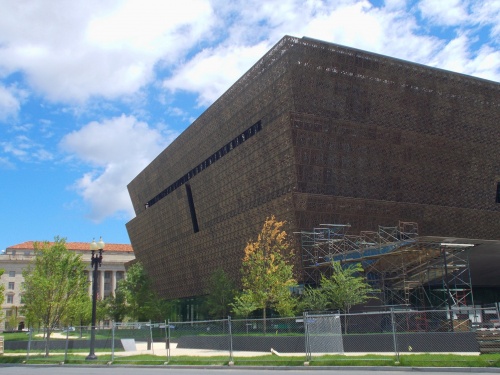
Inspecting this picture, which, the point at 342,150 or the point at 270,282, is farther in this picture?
the point at 342,150

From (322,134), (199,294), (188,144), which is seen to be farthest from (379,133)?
(199,294)

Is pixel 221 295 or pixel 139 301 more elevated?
pixel 221 295

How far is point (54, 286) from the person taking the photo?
3297 cm

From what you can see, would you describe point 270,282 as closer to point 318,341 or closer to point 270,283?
point 270,283

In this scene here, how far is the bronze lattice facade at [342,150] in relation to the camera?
41.5 metres

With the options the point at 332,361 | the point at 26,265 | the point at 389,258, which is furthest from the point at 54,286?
the point at 26,265

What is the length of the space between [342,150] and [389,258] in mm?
11525

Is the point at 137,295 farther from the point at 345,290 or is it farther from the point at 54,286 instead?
the point at 345,290

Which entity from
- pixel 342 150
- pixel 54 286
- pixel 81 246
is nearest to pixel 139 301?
pixel 54 286

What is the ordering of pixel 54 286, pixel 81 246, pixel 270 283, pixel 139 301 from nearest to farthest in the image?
1. pixel 54 286
2. pixel 270 283
3. pixel 139 301
4. pixel 81 246

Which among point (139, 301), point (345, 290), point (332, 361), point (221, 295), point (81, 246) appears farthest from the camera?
point (81, 246)

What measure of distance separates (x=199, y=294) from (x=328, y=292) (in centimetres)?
2944

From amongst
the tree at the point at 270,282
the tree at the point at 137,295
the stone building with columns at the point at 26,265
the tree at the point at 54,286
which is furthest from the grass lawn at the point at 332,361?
the stone building with columns at the point at 26,265

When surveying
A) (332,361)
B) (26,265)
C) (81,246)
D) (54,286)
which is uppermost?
(81,246)
